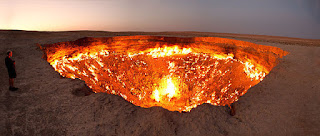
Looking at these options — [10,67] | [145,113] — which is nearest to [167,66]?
[145,113]

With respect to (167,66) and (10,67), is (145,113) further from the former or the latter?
(167,66)

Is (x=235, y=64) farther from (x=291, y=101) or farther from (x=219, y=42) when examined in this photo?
(x=291, y=101)

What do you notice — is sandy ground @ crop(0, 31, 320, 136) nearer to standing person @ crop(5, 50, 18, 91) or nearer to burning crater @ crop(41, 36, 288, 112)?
standing person @ crop(5, 50, 18, 91)

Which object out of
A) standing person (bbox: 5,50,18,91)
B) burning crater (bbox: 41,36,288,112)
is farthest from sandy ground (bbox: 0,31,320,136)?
burning crater (bbox: 41,36,288,112)

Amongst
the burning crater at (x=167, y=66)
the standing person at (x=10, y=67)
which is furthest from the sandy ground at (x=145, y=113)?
the burning crater at (x=167, y=66)

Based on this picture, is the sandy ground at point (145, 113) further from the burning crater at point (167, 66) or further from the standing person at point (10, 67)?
the burning crater at point (167, 66)

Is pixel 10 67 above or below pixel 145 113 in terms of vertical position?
above

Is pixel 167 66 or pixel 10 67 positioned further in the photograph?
pixel 167 66

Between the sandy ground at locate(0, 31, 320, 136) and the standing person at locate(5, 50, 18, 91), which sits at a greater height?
the standing person at locate(5, 50, 18, 91)

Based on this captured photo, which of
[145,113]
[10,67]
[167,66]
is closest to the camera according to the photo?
[145,113]
